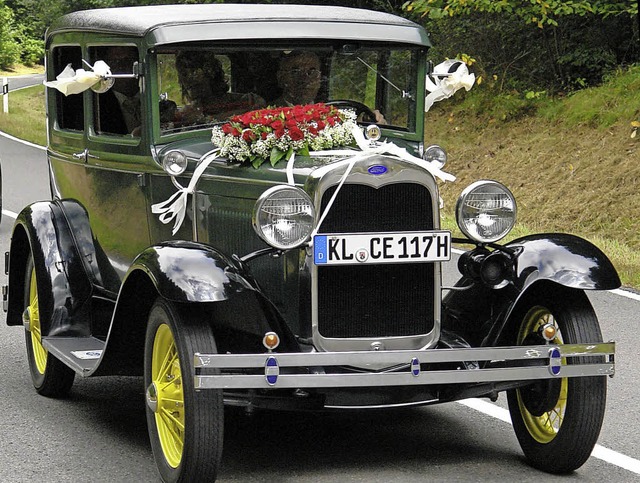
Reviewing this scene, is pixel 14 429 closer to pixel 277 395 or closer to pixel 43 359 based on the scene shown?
pixel 43 359

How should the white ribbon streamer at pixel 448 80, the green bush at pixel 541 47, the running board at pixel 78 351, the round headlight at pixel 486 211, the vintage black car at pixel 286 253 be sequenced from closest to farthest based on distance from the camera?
the vintage black car at pixel 286 253 → the round headlight at pixel 486 211 → the running board at pixel 78 351 → the white ribbon streamer at pixel 448 80 → the green bush at pixel 541 47

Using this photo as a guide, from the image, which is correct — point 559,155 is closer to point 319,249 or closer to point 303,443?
point 303,443

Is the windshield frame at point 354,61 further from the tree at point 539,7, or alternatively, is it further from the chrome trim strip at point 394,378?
the tree at point 539,7

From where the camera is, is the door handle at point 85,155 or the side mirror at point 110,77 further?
the door handle at point 85,155

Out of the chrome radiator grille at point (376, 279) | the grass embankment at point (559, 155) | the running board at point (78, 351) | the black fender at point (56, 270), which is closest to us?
the chrome radiator grille at point (376, 279)

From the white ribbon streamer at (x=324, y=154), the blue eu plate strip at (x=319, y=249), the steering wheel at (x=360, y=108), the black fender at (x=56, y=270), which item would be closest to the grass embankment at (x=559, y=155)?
the steering wheel at (x=360, y=108)

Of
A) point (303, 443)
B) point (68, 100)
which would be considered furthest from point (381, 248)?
point (68, 100)

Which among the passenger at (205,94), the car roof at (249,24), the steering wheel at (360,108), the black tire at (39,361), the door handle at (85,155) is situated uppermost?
the car roof at (249,24)

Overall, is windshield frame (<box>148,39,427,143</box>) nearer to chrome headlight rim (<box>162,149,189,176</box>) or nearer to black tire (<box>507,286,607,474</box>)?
chrome headlight rim (<box>162,149,189,176</box>)

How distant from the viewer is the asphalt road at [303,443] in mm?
5023

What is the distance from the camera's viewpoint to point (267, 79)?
591 centimetres

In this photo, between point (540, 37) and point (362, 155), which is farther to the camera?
point (540, 37)

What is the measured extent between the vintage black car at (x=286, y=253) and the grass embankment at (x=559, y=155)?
16.1 ft

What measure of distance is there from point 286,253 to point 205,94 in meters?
1.20
